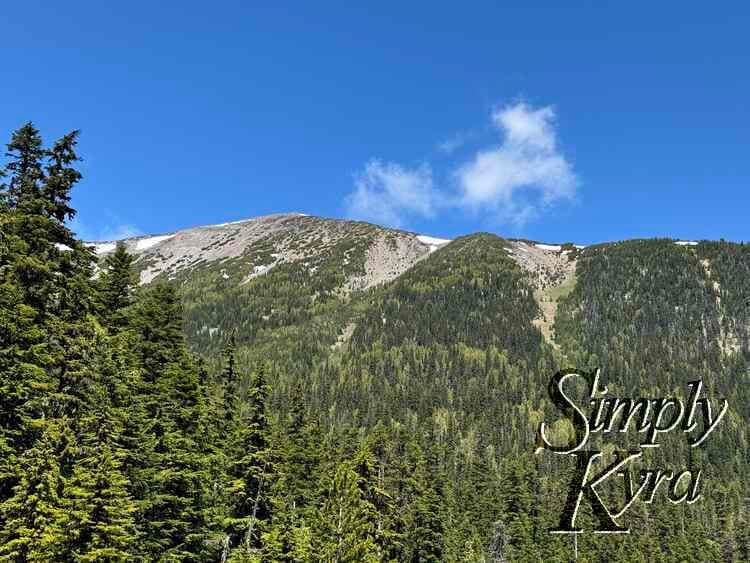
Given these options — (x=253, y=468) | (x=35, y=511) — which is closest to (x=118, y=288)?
(x=253, y=468)

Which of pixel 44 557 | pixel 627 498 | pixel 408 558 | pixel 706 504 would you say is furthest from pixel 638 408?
pixel 706 504

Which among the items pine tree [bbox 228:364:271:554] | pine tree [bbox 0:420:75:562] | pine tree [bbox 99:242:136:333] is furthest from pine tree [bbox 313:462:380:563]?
pine tree [bbox 0:420:75:562]

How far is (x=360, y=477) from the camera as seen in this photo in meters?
38.3

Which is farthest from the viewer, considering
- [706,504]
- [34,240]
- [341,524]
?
[706,504]

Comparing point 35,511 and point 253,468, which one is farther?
point 253,468

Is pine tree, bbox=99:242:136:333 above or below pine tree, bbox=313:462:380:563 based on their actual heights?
above

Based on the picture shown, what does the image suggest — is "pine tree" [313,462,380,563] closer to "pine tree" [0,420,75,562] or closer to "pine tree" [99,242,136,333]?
"pine tree" [99,242,136,333]

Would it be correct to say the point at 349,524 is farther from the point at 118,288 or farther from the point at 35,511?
the point at 35,511

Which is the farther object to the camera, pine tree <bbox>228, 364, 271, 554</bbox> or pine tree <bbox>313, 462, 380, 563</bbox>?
pine tree <bbox>313, 462, 380, 563</bbox>

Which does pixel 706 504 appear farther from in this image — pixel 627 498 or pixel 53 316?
pixel 53 316

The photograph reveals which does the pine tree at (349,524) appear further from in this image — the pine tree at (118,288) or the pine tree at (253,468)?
the pine tree at (118,288)

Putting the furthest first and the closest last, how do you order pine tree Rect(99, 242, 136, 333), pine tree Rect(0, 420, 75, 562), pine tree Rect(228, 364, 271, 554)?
pine tree Rect(228, 364, 271, 554) → pine tree Rect(99, 242, 136, 333) → pine tree Rect(0, 420, 75, 562)

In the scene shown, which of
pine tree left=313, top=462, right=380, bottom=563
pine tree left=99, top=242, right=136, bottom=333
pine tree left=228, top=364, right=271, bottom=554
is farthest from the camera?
pine tree left=313, top=462, right=380, bottom=563

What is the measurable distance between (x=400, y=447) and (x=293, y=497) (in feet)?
91.4
